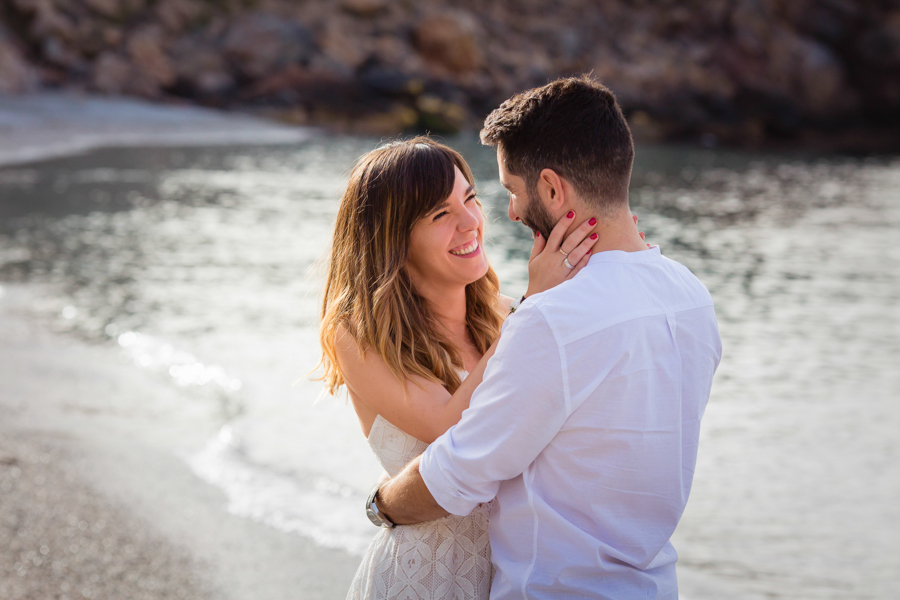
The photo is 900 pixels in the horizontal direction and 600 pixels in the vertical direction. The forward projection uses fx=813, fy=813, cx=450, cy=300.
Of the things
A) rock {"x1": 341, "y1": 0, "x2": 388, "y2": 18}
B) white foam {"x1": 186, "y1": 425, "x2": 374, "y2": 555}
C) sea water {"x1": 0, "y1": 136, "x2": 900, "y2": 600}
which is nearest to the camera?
white foam {"x1": 186, "y1": 425, "x2": 374, "y2": 555}

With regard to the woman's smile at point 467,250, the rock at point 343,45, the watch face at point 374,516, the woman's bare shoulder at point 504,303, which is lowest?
the rock at point 343,45

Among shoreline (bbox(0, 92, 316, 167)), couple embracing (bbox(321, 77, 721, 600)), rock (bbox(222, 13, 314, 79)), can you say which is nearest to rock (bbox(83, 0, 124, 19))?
rock (bbox(222, 13, 314, 79))

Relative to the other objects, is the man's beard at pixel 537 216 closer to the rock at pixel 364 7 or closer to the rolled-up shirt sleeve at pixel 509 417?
the rolled-up shirt sleeve at pixel 509 417

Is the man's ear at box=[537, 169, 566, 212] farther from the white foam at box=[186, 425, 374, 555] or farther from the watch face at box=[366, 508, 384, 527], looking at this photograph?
the white foam at box=[186, 425, 374, 555]

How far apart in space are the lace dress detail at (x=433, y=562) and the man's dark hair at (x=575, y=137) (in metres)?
0.94

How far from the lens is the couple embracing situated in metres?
1.66

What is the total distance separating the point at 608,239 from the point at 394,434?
2.87 ft

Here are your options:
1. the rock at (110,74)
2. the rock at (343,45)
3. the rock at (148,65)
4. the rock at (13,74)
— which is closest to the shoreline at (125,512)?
the rock at (13,74)

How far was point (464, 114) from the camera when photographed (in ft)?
139

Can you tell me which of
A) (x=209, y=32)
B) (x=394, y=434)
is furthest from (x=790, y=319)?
(x=209, y=32)

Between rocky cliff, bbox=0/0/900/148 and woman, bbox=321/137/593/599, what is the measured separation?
36.8 m

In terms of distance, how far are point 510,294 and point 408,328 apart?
7.97 m

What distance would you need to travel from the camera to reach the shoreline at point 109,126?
2609 cm

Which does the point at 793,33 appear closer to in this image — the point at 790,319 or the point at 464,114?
the point at 464,114
